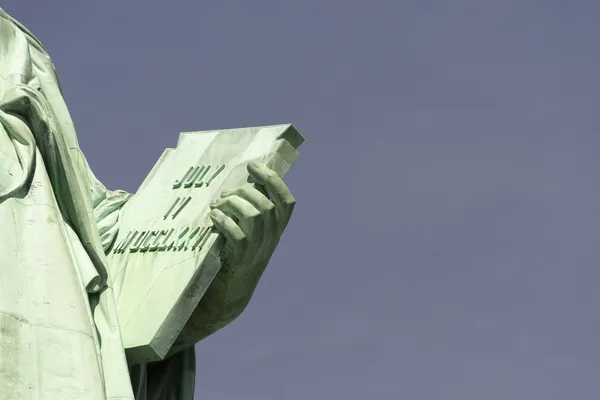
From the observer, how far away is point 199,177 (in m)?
18.3

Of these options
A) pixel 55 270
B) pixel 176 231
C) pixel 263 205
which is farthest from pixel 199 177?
pixel 55 270

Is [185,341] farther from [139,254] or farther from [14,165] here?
[14,165]

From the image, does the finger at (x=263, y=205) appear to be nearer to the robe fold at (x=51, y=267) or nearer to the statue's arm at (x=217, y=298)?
the statue's arm at (x=217, y=298)

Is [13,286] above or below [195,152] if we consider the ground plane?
below

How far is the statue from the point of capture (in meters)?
15.6

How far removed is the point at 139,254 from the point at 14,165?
1.67 metres

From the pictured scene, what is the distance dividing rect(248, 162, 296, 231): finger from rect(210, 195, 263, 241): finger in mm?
215

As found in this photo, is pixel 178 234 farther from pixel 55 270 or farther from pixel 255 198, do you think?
pixel 55 270

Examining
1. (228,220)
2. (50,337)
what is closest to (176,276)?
(228,220)

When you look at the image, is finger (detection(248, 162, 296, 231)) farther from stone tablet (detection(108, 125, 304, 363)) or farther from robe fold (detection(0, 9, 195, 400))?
robe fold (detection(0, 9, 195, 400))

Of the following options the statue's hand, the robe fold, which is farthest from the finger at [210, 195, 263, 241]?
the robe fold

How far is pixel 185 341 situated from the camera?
18062mm

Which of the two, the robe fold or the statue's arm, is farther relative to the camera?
the statue's arm

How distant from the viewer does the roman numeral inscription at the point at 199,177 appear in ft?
59.8
